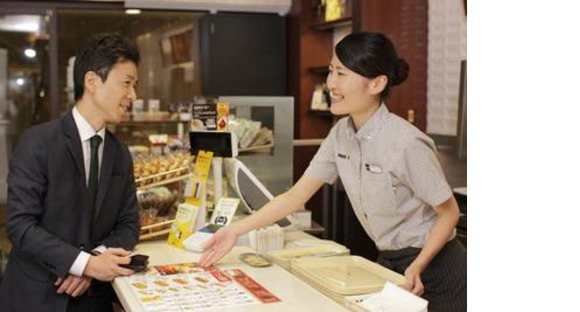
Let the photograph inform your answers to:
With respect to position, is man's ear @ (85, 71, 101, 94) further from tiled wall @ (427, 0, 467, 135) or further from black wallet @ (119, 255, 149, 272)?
tiled wall @ (427, 0, 467, 135)

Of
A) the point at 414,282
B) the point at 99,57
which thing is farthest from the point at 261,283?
the point at 99,57

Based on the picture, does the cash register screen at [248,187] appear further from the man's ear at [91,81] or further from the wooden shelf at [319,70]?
the wooden shelf at [319,70]

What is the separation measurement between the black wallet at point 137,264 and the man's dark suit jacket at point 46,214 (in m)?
0.16

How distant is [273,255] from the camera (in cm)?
246

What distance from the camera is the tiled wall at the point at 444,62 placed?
15.5ft

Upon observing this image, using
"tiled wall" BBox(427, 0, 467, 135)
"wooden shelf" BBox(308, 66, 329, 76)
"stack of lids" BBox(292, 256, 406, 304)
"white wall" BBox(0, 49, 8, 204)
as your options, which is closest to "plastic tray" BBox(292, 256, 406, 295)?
"stack of lids" BBox(292, 256, 406, 304)

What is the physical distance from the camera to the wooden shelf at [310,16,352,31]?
5.56 meters

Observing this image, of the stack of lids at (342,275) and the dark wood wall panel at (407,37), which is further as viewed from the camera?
the dark wood wall panel at (407,37)

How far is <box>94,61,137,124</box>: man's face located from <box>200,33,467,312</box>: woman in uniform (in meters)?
0.56

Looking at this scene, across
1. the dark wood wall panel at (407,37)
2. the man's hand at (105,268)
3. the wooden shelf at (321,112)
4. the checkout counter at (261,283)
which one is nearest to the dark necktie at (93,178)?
the man's hand at (105,268)

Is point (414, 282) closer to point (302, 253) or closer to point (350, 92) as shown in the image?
point (302, 253)
